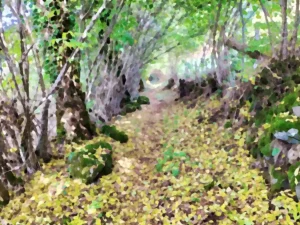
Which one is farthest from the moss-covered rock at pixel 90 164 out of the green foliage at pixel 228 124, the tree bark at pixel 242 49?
the tree bark at pixel 242 49

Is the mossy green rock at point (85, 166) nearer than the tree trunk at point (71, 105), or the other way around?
the mossy green rock at point (85, 166)

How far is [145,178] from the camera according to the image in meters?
7.19

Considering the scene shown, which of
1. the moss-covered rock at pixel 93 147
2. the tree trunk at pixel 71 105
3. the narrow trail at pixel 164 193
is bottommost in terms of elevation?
the narrow trail at pixel 164 193

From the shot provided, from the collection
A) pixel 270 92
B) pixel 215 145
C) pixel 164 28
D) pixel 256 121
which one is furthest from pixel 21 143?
pixel 164 28

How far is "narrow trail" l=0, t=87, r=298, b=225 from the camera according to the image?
17.9 feet

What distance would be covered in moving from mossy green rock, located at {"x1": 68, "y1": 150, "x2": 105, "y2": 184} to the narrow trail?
0.17 metres

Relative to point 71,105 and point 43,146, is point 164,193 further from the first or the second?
point 71,105

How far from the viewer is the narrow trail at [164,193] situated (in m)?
5.46

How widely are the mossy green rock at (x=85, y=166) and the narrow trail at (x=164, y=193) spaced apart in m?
0.17

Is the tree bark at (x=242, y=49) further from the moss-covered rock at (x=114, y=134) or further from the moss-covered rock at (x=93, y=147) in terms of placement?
the moss-covered rock at (x=93, y=147)

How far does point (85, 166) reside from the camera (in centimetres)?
678

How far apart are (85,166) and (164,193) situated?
5.44 feet

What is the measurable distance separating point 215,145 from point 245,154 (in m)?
1.29

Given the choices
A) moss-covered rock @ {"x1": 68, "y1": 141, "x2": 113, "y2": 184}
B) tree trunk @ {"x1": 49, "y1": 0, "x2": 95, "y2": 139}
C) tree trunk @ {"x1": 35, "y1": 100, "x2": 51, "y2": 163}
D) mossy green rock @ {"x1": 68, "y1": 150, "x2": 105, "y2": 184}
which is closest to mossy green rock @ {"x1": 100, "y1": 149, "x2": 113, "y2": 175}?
moss-covered rock @ {"x1": 68, "y1": 141, "x2": 113, "y2": 184}
